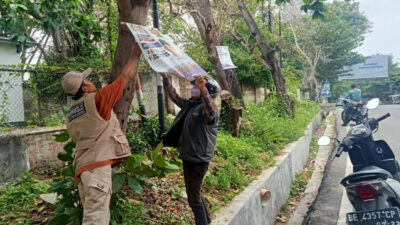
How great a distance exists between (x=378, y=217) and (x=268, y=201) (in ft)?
5.21

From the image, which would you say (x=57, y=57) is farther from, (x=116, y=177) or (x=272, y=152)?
(x=116, y=177)

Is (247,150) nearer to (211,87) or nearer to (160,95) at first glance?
(160,95)

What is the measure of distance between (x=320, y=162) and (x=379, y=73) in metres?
51.1

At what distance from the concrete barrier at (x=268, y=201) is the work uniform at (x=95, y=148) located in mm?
1410

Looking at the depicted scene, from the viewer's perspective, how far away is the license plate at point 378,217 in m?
3.21

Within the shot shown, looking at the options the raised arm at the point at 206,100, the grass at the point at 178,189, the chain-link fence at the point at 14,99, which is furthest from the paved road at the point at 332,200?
the chain-link fence at the point at 14,99

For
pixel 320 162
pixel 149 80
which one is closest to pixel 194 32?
pixel 149 80

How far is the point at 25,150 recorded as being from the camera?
4344 mm

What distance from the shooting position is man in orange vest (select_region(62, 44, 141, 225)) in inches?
96.2

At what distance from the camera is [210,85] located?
3.21m

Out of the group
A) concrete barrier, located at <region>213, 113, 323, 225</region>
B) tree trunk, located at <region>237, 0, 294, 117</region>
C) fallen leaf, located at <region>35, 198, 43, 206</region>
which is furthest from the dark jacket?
tree trunk, located at <region>237, 0, 294, 117</region>

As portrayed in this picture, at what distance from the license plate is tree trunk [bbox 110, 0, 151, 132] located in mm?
2569

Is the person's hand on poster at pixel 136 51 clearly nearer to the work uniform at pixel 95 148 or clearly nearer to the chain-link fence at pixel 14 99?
the work uniform at pixel 95 148

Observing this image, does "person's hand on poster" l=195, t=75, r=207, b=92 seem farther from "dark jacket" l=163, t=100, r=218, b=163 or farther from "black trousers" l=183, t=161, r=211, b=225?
"black trousers" l=183, t=161, r=211, b=225
